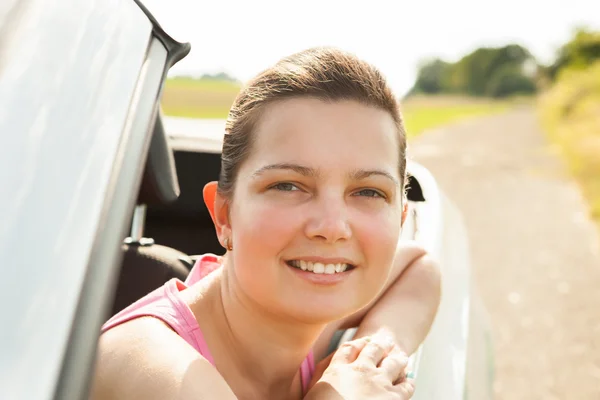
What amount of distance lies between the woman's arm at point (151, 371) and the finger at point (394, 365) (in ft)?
1.33

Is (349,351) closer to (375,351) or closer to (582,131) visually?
(375,351)

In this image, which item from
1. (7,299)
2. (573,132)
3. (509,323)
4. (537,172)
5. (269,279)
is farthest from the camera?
(573,132)

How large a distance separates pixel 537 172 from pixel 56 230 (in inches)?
521

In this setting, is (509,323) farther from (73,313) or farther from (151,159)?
(73,313)

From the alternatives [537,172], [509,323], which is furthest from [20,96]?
[537,172]

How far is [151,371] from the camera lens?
1095mm

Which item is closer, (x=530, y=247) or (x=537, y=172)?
(x=530, y=247)

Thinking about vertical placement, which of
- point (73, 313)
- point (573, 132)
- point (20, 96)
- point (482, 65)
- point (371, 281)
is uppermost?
point (20, 96)

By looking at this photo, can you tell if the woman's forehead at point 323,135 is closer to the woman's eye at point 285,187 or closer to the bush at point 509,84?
the woman's eye at point 285,187

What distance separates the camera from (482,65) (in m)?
97.0

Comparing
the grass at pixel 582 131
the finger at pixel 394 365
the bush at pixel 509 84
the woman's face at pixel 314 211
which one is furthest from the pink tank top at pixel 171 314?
the bush at pixel 509 84

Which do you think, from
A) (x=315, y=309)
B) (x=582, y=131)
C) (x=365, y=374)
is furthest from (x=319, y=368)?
(x=582, y=131)

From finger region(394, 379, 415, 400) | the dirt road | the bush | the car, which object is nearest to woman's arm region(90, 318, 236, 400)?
the car

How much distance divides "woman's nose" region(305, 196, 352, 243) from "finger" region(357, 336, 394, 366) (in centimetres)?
30
